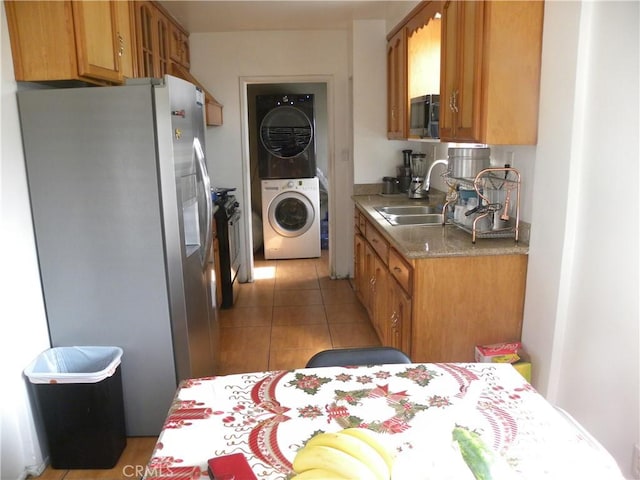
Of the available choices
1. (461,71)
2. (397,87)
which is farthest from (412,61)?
(461,71)

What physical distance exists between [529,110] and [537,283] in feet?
2.52

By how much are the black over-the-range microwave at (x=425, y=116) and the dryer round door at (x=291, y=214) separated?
8.09 feet

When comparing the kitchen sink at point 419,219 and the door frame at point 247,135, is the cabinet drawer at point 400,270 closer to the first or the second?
the kitchen sink at point 419,219

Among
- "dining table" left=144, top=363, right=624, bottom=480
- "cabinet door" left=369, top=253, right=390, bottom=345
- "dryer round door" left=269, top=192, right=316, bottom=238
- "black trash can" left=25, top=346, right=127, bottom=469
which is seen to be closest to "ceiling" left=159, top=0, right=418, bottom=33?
"cabinet door" left=369, top=253, right=390, bottom=345

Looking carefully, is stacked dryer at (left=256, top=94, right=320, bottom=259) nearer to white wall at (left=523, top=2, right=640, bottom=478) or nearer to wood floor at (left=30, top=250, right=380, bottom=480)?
wood floor at (left=30, top=250, right=380, bottom=480)

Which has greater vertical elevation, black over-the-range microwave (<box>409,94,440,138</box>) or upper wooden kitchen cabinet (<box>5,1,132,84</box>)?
upper wooden kitchen cabinet (<box>5,1,132,84</box>)

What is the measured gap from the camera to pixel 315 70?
184 inches

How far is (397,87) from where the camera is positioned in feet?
13.1

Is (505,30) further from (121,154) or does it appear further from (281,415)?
(281,415)

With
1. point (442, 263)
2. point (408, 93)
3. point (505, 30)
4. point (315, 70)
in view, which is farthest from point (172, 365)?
point (315, 70)

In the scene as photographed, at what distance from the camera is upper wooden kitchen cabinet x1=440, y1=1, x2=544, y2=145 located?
86.2 inches

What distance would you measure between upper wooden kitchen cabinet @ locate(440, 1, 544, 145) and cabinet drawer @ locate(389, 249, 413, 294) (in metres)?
0.69

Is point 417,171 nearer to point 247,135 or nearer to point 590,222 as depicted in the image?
point 247,135

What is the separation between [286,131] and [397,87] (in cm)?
→ 213
